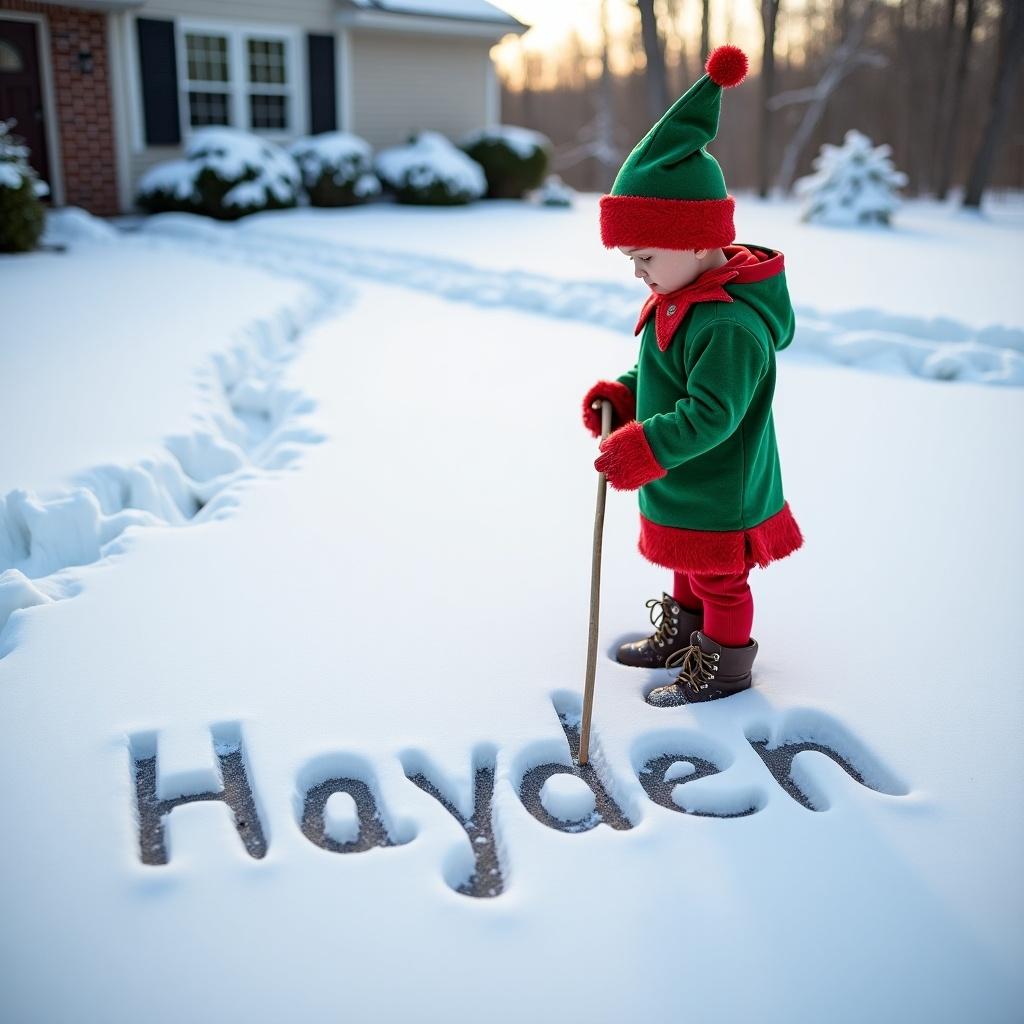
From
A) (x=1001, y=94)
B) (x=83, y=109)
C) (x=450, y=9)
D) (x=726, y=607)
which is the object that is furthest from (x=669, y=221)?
(x=450, y=9)

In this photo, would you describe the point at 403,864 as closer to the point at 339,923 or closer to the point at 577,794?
the point at 339,923

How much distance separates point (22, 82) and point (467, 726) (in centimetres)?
1231

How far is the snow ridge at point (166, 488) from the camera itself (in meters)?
2.82

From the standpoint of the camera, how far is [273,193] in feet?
40.7

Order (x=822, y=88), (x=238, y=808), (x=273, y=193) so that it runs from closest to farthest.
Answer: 1. (x=238, y=808)
2. (x=273, y=193)
3. (x=822, y=88)

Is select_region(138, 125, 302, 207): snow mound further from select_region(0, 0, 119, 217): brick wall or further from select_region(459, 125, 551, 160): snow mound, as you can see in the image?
select_region(459, 125, 551, 160): snow mound

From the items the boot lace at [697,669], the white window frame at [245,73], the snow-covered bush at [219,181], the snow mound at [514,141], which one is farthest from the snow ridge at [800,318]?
the snow mound at [514,141]

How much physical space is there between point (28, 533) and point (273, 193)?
34.4ft

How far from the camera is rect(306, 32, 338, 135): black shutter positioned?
45.2ft

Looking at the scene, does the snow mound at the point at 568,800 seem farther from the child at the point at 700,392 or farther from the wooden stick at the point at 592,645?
the child at the point at 700,392

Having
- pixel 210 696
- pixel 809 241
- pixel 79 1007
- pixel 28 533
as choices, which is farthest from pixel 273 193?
pixel 79 1007

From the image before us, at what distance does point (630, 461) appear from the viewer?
6.27 feet

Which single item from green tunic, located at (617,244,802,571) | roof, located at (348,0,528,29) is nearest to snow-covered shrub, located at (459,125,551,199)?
roof, located at (348,0,528,29)

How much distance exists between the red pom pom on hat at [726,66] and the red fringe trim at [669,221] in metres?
0.23
